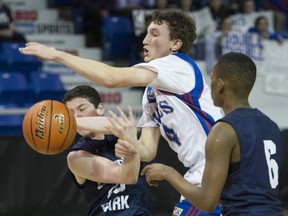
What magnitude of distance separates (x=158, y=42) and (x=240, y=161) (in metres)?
1.40

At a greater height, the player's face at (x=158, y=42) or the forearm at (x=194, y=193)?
the player's face at (x=158, y=42)

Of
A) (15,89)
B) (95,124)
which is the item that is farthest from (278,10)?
(95,124)

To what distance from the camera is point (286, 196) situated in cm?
947

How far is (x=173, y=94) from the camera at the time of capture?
457 centimetres

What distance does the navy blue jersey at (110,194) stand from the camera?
15.9 feet

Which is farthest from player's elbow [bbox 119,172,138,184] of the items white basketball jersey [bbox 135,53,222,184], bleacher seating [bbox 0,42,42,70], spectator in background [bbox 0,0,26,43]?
spectator in background [bbox 0,0,26,43]

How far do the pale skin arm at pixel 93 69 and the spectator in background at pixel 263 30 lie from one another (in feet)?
27.8

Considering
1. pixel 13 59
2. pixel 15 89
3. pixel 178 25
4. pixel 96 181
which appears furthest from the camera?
pixel 13 59

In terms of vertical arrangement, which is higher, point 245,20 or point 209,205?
point 209,205

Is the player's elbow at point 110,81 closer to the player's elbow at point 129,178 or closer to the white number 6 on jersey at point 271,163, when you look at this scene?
the player's elbow at point 129,178

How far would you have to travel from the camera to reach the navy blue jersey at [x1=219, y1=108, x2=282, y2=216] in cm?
360

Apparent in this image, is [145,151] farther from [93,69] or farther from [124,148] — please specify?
[93,69]

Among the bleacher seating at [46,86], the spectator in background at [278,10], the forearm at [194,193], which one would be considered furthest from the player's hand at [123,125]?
the spectator in background at [278,10]

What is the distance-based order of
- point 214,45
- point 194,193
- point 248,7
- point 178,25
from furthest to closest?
1. point 248,7
2. point 214,45
3. point 178,25
4. point 194,193
